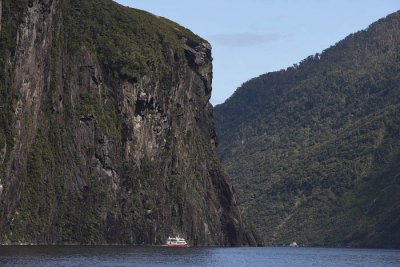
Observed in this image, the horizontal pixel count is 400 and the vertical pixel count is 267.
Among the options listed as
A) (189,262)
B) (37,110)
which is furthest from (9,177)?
(189,262)

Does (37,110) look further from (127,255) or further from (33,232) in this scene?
(127,255)

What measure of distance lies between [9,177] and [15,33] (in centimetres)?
2450

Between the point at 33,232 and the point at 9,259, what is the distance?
59363mm

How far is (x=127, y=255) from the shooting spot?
524 feet

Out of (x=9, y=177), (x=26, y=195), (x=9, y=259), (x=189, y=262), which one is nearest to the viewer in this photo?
Answer: (x=9, y=259)

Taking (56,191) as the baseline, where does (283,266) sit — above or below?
below

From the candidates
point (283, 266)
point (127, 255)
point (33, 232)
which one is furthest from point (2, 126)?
point (283, 266)

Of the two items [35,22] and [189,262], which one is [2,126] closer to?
[35,22]

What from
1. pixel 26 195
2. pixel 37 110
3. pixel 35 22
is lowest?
pixel 26 195

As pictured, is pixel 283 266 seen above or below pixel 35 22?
below

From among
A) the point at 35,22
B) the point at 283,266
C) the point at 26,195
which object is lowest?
the point at 283,266

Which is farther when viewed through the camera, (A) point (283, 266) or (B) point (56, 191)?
(B) point (56, 191)

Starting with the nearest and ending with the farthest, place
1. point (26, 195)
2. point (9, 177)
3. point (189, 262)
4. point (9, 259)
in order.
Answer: point (9, 259)
point (189, 262)
point (9, 177)
point (26, 195)

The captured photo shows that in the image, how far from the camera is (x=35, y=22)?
628 ft
